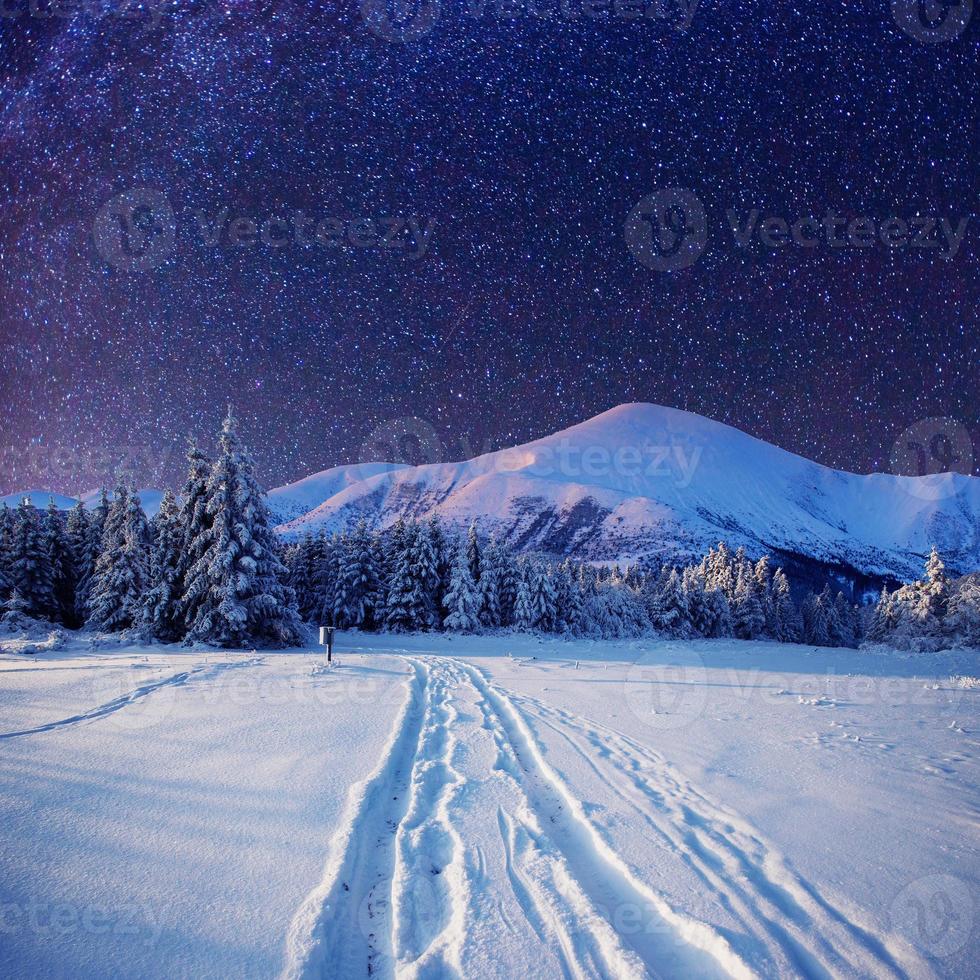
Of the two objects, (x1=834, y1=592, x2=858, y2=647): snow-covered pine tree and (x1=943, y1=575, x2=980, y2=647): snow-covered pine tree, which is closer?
(x1=943, y1=575, x2=980, y2=647): snow-covered pine tree

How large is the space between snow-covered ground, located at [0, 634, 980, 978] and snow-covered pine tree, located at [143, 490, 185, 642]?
1346cm

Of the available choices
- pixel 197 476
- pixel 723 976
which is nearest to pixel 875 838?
pixel 723 976

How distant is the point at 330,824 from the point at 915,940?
4174mm

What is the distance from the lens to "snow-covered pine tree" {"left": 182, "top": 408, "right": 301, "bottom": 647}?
19.5 m

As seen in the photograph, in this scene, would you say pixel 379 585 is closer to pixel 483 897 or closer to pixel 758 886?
pixel 483 897

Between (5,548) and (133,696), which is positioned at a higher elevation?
(5,548)

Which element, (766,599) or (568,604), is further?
(766,599)

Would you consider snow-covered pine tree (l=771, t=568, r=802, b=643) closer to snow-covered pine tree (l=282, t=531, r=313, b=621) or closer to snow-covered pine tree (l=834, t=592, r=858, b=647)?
snow-covered pine tree (l=834, t=592, r=858, b=647)

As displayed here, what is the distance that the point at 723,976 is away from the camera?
2.64 m

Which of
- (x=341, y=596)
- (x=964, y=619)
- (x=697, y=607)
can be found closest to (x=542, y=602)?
(x=341, y=596)

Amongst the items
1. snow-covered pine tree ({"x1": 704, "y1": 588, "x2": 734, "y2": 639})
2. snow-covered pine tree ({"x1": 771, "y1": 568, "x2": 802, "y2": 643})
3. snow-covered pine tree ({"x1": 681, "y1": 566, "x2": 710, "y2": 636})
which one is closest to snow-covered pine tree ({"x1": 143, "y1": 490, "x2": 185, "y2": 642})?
snow-covered pine tree ({"x1": 681, "y1": 566, "x2": 710, "y2": 636})

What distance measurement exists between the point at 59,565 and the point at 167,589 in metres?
21.7

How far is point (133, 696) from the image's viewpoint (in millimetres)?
8305

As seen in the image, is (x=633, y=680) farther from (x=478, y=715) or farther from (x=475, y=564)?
(x=475, y=564)
